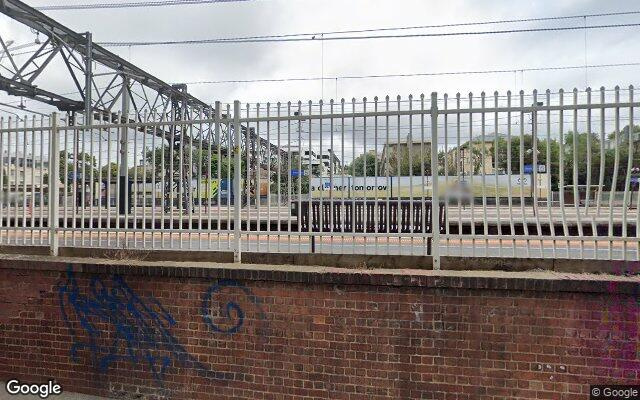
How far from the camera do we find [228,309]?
153 inches

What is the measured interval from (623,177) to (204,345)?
387 cm

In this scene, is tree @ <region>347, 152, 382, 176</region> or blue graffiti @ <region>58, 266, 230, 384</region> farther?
blue graffiti @ <region>58, 266, 230, 384</region>

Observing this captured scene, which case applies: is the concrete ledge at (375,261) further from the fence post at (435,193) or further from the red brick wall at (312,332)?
the red brick wall at (312,332)

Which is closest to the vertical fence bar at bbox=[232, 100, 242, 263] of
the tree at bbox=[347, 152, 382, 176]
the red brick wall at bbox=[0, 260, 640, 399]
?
the red brick wall at bbox=[0, 260, 640, 399]

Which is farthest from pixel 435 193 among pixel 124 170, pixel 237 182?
pixel 124 170

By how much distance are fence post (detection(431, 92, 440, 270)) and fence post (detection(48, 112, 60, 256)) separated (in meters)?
3.93

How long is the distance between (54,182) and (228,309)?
8.27 ft

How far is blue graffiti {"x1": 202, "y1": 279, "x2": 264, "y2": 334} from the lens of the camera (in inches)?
152

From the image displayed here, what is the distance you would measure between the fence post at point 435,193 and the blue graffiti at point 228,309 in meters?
1.62

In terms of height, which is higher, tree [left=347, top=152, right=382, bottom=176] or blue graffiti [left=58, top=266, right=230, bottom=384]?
tree [left=347, top=152, right=382, bottom=176]

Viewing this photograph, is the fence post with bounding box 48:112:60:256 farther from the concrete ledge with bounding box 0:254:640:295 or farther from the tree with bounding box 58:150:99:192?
the concrete ledge with bounding box 0:254:640:295

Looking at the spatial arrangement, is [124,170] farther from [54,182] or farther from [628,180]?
[628,180]

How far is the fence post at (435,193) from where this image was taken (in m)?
3.78

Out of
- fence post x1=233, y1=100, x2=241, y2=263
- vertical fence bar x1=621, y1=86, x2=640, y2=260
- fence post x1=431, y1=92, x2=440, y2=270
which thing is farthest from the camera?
fence post x1=233, y1=100, x2=241, y2=263
